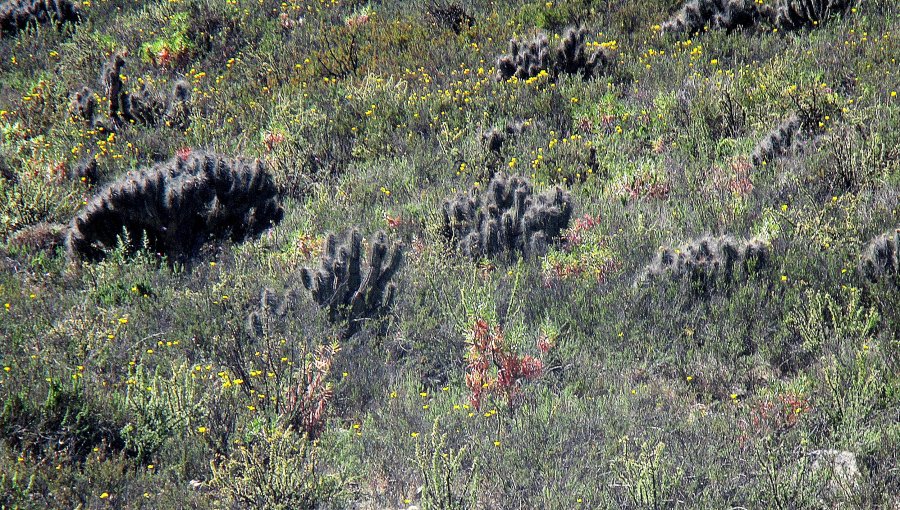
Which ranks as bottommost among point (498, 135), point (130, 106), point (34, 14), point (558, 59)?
point (498, 135)

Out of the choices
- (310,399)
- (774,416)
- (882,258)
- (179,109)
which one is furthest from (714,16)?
(310,399)

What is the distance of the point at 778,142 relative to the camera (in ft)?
22.1

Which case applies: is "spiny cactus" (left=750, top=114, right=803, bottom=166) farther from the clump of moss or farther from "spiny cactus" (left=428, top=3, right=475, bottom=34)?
"spiny cactus" (left=428, top=3, right=475, bottom=34)

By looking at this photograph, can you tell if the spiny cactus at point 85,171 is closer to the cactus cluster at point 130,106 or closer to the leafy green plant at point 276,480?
the cactus cluster at point 130,106

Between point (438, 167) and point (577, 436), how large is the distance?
3912 millimetres

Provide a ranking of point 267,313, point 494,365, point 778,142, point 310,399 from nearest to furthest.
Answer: point 310,399 → point 494,365 → point 267,313 → point 778,142

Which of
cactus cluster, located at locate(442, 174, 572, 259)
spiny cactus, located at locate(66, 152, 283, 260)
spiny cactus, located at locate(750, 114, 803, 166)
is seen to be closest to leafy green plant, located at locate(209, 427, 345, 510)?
cactus cluster, located at locate(442, 174, 572, 259)

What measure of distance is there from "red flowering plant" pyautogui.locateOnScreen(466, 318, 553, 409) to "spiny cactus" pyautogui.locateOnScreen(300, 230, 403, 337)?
36.2 inches

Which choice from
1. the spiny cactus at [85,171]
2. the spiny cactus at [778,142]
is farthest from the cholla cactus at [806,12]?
the spiny cactus at [85,171]

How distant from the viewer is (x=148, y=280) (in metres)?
6.29

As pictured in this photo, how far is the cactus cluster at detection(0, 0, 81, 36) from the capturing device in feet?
43.7

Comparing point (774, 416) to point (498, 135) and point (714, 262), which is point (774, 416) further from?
point (498, 135)

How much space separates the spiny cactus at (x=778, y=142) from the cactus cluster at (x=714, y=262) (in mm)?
1473

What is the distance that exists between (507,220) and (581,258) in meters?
0.69
